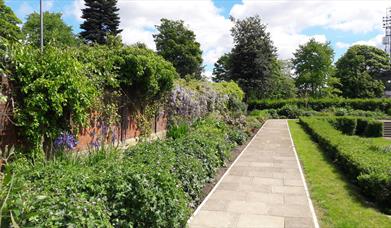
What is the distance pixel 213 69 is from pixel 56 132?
53704 millimetres

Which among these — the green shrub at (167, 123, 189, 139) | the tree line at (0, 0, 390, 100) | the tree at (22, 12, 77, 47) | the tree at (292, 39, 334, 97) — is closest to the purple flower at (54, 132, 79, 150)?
the green shrub at (167, 123, 189, 139)

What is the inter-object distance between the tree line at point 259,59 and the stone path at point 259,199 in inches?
743

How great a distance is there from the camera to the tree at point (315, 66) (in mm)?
38062

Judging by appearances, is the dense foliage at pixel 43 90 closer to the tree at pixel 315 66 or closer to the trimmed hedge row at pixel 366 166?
the trimmed hedge row at pixel 366 166

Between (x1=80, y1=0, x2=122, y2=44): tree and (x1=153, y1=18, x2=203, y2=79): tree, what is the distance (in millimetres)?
7314

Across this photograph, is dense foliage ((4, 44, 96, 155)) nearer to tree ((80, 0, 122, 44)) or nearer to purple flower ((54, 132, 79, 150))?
purple flower ((54, 132, 79, 150))

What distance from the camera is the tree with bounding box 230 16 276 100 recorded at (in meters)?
31.0

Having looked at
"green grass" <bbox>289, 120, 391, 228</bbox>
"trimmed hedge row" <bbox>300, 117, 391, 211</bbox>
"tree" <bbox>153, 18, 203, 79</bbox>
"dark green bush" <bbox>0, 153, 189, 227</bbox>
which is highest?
"tree" <bbox>153, 18, 203, 79</bbox>

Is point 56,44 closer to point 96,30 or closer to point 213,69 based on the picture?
point 96,30

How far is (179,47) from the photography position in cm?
4238

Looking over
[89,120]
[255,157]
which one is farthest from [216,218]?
[255,157]

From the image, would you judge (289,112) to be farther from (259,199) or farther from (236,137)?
(259,199)

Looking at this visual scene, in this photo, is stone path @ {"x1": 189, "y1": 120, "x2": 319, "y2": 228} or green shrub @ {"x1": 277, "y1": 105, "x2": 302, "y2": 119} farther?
green shrub @ {"x1": 277, "y1": 105, "x2": 302, "y2": 119}

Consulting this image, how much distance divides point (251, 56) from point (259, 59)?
1020 millimetres
